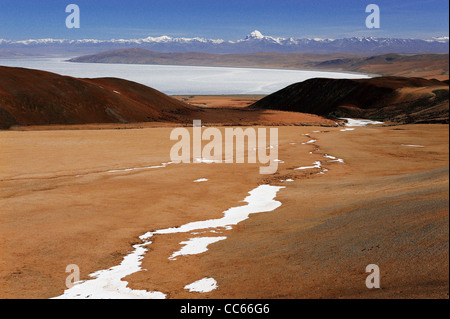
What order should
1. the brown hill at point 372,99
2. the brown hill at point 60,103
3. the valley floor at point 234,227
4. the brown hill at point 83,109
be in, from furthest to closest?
the brown hill at point 372,99, the brown hill at point 83,109, the brown hill at point 60,103, the valley floor at point 234,227

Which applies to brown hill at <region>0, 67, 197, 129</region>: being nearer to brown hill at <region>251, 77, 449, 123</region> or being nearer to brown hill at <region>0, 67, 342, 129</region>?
brown hill at <region>0, 67, 342, 129</region>

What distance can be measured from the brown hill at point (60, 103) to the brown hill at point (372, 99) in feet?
116

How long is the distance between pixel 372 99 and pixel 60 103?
6066cm

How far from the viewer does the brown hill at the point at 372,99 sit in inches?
2606

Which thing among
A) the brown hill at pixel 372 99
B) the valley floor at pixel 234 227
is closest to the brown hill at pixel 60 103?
the valley floor at pixel 234 227

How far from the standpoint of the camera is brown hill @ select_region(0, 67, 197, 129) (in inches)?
2041

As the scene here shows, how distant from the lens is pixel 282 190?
2264 centimetres

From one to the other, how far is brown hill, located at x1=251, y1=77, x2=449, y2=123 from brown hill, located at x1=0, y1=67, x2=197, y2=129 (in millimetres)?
35215

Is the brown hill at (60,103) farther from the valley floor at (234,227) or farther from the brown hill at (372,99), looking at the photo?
the brown hill at (372,99)

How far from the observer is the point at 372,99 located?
8519 cm

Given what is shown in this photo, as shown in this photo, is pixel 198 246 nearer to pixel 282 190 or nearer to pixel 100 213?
pixel 100 213

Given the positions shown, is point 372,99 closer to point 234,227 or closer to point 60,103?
point 60,103
